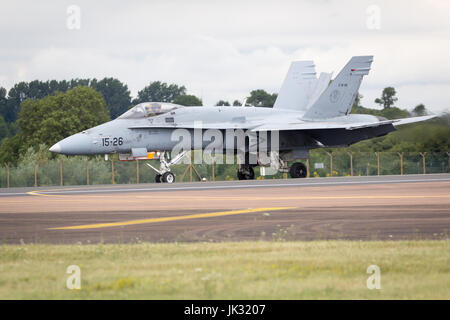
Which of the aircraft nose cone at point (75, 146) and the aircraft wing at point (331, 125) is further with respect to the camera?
the aircraft wing at point (331, 125)

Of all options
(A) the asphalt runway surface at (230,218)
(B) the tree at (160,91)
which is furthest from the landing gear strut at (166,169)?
(B) the tree at (160,91)

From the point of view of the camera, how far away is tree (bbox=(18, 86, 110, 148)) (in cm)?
7594

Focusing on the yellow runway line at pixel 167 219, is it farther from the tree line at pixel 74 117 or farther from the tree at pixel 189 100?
the tree at pixel 189 100

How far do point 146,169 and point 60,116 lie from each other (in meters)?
41.6

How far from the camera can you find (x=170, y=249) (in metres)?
9.31

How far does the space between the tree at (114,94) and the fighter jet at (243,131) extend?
335ft

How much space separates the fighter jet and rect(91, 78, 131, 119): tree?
335 feet

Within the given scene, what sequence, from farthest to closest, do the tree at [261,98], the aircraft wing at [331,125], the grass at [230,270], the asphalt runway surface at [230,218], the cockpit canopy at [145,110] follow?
1. the tree at [261,98]
2. the aircraft wing at [331,125]
3. the cockpit canopy at [145,110]
4. the asphalt runway surface at [230,218]
5. the grass at [230,270]

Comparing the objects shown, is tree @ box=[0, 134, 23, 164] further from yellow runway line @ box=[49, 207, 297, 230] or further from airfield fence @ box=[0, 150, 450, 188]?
yellow runway line @ box=[49, 207, 297, 230]

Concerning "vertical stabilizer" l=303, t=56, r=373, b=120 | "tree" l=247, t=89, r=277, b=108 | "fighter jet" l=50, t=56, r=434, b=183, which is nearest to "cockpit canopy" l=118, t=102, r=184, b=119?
"fighter jet" l=50, t=56, r=434, b=183

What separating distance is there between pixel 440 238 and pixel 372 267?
2.70 meters

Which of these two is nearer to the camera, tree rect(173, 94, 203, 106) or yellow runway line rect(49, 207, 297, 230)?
yellow runway line rect(49, 207, 297, 230)

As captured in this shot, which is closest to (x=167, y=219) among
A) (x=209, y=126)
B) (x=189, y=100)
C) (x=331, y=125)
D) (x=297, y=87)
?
(x=209, y=126)

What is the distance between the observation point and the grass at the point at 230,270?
679 centimetres
